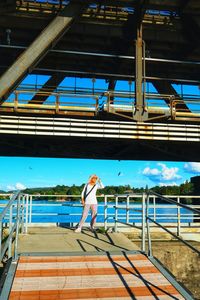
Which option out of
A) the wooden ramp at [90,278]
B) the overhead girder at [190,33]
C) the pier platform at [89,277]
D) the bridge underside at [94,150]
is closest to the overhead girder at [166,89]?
the overhead girder at [190,33]

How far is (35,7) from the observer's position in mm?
20141

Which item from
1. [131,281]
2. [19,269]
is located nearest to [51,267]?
[19,269]

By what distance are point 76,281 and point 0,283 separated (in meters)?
1.22

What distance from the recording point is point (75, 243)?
955cm

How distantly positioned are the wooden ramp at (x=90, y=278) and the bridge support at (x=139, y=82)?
37.5 feet

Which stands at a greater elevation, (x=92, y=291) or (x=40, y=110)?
(x=40, y=110)

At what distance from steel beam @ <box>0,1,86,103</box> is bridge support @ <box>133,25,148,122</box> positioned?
11.4 feet

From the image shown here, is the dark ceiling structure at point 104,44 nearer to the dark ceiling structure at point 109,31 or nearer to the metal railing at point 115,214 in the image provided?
the dark ceiling structure at point 109,31

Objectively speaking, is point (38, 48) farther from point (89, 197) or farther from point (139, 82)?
point (89, 197)

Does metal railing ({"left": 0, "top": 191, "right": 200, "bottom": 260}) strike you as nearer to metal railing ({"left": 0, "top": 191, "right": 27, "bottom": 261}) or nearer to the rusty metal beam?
metal railing ({"left": 0, "top": 191, "right": 27, "bottom": 261})

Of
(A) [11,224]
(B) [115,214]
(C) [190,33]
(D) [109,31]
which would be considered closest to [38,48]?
(D) [109,31]

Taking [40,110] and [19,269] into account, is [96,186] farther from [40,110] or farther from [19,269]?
[40,110]

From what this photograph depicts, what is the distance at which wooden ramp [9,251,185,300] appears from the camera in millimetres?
5770

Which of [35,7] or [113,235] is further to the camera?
[35,7]
